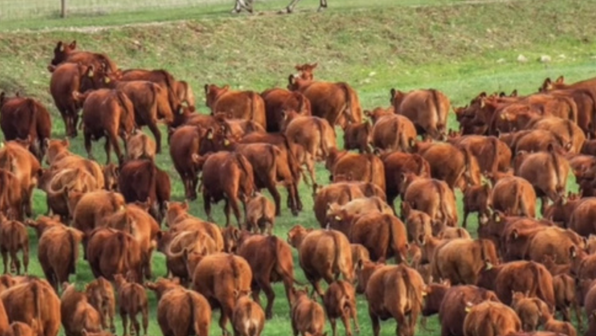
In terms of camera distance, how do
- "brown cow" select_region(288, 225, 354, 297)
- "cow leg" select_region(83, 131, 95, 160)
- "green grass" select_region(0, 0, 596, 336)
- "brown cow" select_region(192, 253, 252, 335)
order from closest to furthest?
"brown cow" select_region(192, 253, 252, 335)
"brown cow" select_region(288, 225, 354, 297)
"cow leg" select_region(83, 131, 95, 160)
"green grass" select_region(0, 0, 596, 336)

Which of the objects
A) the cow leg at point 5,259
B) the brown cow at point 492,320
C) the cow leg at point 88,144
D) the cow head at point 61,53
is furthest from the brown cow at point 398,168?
the cow head at point 61,53

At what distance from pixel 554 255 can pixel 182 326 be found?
5062mm

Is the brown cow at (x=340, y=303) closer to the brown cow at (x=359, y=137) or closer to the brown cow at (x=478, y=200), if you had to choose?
the brown cow at (x=478, y=200)

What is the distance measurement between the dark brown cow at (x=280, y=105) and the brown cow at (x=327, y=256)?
782 centimetres

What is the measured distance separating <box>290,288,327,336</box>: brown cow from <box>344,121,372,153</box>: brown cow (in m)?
8.74

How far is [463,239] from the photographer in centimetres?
2672

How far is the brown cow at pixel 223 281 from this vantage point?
83.7 feet

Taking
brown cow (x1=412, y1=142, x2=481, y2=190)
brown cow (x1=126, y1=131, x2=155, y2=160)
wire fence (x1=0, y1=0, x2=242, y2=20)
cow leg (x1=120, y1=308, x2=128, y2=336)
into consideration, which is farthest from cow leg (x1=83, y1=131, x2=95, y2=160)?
wire fence (x1=0, y1=0, x2=242, y2=20)

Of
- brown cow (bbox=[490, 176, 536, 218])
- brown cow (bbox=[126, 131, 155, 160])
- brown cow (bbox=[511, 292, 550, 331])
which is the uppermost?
brown cow (bbox=[511, 292, 550, 331])

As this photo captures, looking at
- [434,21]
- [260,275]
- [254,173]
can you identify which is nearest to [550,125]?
[254,173]

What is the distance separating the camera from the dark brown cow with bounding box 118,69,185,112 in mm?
35000

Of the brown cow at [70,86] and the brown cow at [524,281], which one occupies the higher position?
the brown cow at [524,281]

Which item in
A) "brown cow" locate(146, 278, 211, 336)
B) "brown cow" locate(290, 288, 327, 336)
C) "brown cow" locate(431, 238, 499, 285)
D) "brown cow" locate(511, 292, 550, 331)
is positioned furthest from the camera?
"brown cow" locate(431, 238, 499, 285)

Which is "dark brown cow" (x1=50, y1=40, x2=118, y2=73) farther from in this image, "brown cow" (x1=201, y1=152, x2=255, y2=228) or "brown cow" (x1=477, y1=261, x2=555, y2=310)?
"brown cow" (x1=477, y1=261, x2=555, y2=310)
